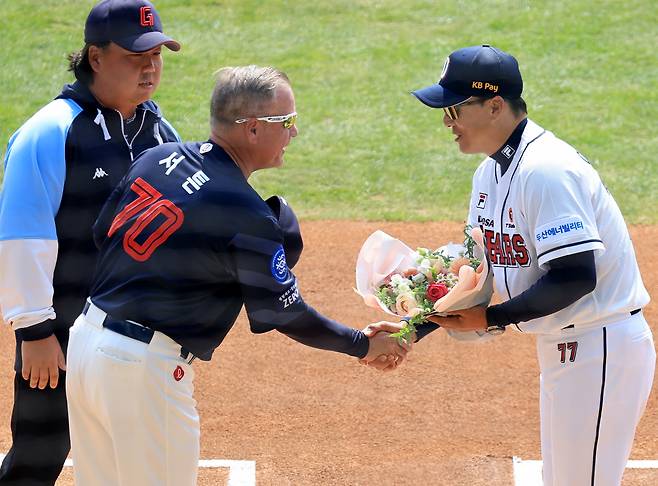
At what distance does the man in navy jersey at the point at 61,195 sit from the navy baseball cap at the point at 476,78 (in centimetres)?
115

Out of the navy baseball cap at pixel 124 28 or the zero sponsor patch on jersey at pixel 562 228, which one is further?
the navy baseball cap at pixel 124 28

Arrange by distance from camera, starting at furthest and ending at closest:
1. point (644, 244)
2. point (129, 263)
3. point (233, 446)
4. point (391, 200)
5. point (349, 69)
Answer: point (349, 69)
point (391, 200)
point (644, 244)
point (233, 446)
point (129, 263)

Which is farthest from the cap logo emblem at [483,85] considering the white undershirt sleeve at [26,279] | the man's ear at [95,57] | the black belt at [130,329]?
the white undershirt sleeve at [26,279]

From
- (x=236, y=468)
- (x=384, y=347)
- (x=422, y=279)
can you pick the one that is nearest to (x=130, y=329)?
(x=384, y=347)

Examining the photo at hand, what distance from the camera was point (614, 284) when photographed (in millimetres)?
3871

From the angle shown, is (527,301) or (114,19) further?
(114,19)

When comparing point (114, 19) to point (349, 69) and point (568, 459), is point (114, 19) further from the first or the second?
point (349, 69)

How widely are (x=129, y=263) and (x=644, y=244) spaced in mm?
5913

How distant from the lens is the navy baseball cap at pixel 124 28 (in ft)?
14.2

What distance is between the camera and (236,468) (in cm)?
543

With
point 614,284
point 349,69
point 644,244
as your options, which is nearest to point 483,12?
point 349,69

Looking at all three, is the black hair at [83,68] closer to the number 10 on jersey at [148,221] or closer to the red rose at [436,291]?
the number 10 on jersey at [148,221]

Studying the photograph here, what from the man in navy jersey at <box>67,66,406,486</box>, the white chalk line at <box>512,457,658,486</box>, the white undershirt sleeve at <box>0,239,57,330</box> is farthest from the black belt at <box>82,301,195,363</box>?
the white chalk line at <box>512,457,658,486</box>

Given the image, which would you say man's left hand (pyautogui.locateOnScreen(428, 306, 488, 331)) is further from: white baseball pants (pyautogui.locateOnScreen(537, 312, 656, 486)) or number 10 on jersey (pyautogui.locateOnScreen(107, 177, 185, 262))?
number 10 on jersey (pyautogui.locateOnScreen(107, 177, 185, 262))
